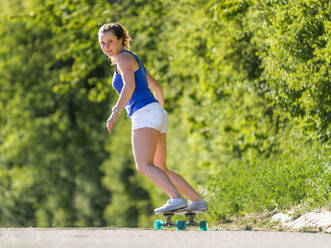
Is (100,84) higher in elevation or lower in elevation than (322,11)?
higher

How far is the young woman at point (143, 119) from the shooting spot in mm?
6629

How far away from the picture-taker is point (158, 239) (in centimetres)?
605

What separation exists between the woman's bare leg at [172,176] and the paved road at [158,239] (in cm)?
38

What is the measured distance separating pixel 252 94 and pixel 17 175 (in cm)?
1497

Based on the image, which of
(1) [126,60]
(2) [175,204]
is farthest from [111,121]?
(2) [175,204]

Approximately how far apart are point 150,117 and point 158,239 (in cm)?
126

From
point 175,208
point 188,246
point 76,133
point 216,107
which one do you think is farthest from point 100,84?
point 188,246

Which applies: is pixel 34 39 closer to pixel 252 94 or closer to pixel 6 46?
pixel 6 46

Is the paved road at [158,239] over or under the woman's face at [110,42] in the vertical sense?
under

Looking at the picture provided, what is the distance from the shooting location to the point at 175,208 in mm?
6570

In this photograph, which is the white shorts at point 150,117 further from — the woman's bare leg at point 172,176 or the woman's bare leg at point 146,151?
the woman's bare leg at point 172,176

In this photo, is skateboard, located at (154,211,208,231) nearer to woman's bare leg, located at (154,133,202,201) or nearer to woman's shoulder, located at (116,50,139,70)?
woman's bare leg, located at (154,133,202,201)

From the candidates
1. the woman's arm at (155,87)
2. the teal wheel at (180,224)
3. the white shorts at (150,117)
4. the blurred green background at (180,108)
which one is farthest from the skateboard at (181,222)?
the blurred green background at (180,108)

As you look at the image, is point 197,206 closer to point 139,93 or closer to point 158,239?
point 158,239
